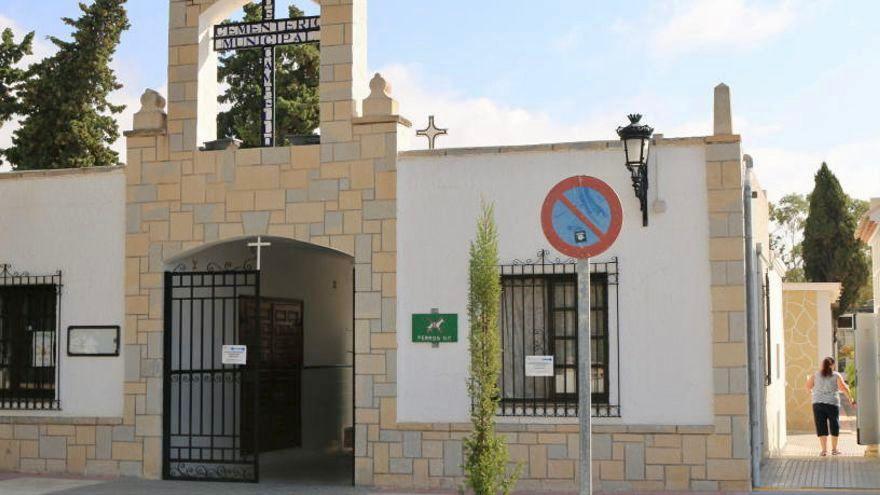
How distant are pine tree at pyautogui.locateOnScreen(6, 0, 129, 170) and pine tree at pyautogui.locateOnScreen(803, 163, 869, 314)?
27.2 meters

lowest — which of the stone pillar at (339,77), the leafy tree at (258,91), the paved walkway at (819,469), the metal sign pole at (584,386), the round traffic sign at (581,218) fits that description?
the paved walkway at (819,469)

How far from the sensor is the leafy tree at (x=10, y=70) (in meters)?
21.6

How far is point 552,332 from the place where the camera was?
12648 mm

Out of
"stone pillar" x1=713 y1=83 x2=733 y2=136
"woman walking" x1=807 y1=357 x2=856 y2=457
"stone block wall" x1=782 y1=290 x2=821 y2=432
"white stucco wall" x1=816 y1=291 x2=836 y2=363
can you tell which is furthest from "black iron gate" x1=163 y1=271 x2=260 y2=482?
"white stucco wall" x1=816 y1=291 x2=836 y2=363

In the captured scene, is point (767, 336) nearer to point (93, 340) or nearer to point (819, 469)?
point (819, 469)

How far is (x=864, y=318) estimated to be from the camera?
56.0 feet

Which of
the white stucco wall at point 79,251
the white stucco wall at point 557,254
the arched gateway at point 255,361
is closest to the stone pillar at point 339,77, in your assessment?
A: the white stucco wall at point 557,254

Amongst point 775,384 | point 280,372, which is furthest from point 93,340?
point 775,384

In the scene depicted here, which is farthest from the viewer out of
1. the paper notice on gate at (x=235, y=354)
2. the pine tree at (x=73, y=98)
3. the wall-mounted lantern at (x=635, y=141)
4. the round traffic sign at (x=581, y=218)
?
the pine tree at (x=73, y=98)

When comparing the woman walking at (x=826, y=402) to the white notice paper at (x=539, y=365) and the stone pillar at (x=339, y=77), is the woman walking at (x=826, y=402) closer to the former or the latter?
the white notice paper at (x=539, y=365)

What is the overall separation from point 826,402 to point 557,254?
609 cm

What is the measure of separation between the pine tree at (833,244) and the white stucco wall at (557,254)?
30.0 meters

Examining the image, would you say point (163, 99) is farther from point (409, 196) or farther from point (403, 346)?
point (403, 346)

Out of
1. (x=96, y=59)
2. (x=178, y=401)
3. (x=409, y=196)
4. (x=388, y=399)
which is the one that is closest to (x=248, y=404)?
(x=178, y=401)
